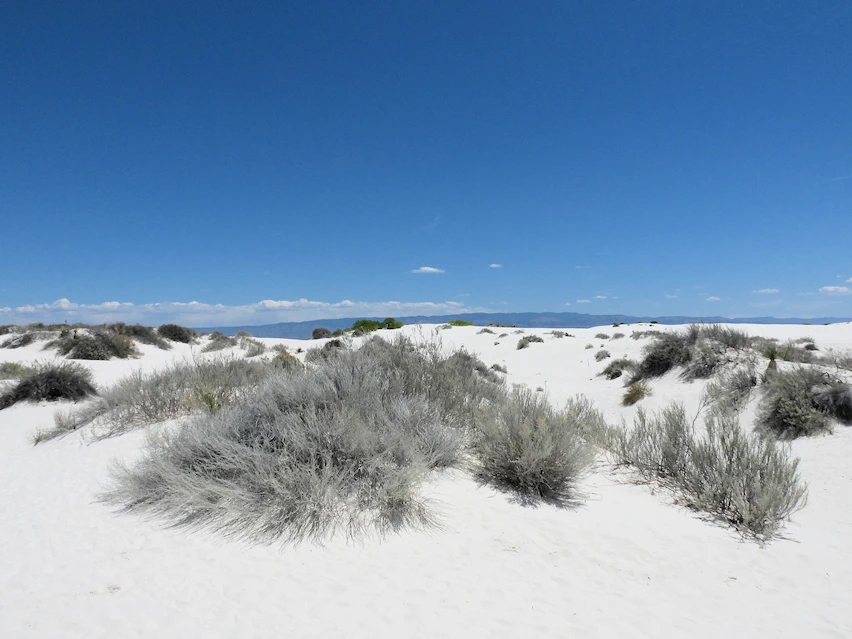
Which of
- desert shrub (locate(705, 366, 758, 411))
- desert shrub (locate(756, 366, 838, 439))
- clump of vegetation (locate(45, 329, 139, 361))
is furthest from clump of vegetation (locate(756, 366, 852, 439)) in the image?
clump of vegetation (locate(45, 329, 139, 361))

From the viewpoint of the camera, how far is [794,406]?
8.04m

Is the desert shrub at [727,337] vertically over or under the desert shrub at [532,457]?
over

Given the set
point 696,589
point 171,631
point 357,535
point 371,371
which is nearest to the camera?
point 171,631

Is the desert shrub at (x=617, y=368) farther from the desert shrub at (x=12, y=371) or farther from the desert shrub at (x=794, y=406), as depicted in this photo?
the desert shrub at (x=12, y=371)

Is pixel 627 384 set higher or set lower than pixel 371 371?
lower

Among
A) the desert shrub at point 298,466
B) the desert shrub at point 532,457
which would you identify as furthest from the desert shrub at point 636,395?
the desert shrub at point 298,466

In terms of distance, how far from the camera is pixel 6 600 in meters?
2.71

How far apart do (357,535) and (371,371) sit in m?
2.96

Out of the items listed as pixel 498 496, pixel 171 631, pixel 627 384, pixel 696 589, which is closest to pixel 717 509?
pixel 696 589

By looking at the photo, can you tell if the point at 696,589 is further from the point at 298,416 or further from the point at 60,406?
the point at 60,406

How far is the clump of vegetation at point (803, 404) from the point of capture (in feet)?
25.3

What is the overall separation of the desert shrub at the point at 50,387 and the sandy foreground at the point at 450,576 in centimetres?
696

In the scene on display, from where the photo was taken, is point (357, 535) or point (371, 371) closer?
point (357, 535)

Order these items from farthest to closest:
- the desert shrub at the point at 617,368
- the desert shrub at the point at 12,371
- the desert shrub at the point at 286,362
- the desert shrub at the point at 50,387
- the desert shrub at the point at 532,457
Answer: the desert shrub at the point at 617,368 → the desert shrub at the point at 12,371 → the desert shrub at the point at 50,387 → the desert shrub at the point at 286,362 → the desert shrub at the point at 532,457
